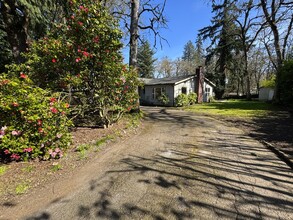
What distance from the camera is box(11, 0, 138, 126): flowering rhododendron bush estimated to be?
5.51 metres

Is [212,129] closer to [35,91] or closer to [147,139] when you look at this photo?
[147,139]

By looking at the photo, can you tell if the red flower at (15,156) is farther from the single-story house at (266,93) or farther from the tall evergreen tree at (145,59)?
the tall evergreen tree at (145,59)

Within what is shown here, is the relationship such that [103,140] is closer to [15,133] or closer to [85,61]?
[15,133]

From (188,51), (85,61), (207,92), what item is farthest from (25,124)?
(188,51)

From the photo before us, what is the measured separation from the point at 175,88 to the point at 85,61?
13.2 m

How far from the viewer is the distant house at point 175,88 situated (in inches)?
712

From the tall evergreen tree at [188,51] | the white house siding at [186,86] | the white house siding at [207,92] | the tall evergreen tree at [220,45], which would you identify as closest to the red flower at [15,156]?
the white house siding at [186,86]

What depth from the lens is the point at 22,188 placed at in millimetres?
3057

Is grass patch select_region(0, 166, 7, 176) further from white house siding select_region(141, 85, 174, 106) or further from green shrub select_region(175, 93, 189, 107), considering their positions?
white house siding select_region(141, 85, 174, 106)

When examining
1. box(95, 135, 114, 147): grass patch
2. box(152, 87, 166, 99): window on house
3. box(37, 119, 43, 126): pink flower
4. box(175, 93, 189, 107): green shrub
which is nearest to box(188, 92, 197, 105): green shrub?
box(175, 93, 189, 107): green shrub

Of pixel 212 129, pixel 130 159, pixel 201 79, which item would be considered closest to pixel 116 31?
pixel 130 159

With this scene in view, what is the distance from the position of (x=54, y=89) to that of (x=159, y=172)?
15.1ft

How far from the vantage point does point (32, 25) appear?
1062 centimetres

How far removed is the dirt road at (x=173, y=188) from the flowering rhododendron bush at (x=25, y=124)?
1.10 metres
